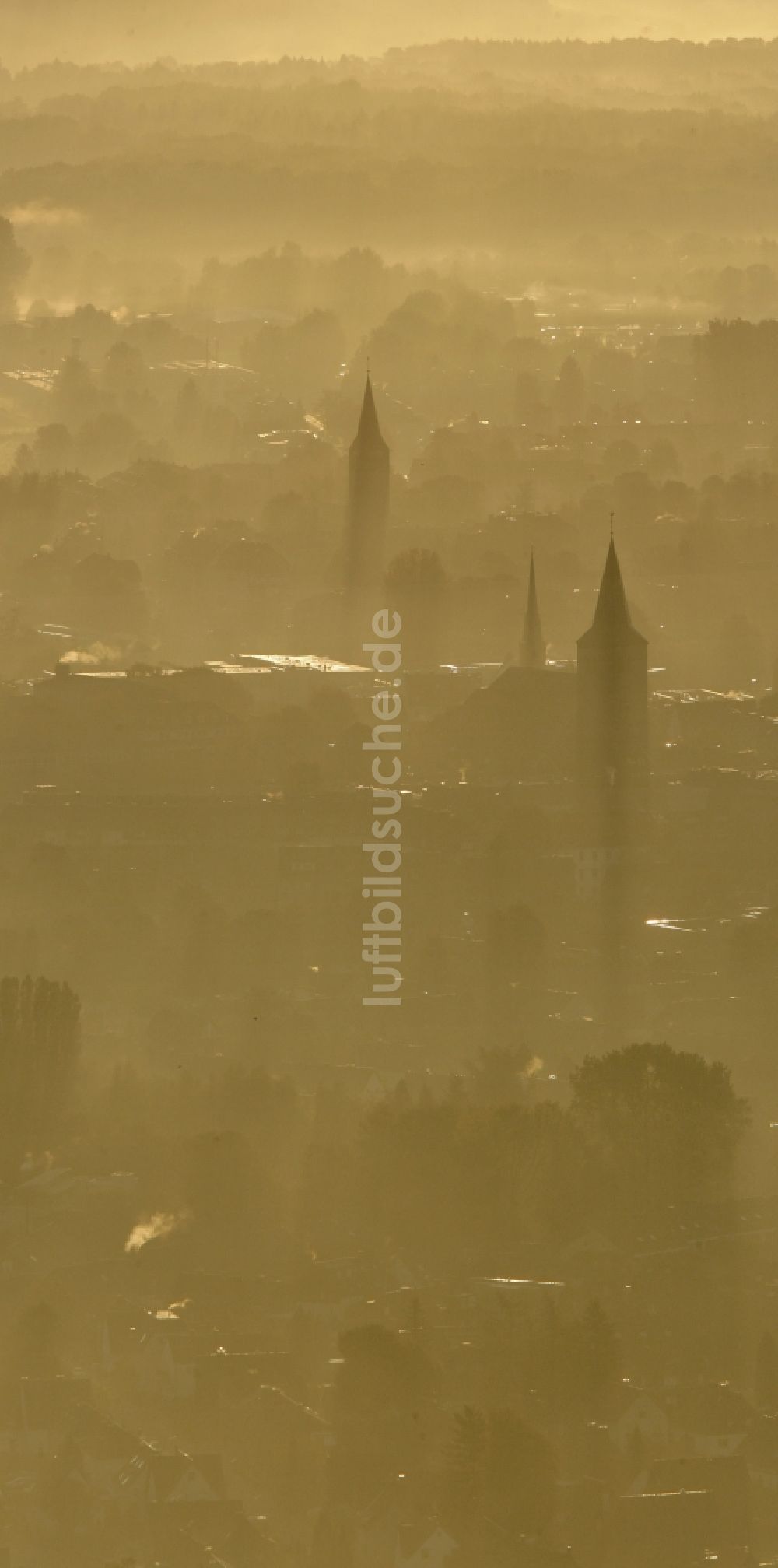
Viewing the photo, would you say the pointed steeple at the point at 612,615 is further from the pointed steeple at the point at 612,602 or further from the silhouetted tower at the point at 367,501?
the silhouetted tower at the point at 367,501

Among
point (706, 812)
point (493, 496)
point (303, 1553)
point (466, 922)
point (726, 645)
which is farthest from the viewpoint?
point (493, 496)

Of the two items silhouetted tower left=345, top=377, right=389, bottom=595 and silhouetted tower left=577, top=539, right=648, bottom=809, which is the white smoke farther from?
silhouetted tower left=345, top=377, right=389, bottom=595

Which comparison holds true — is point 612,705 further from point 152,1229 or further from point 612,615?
point 152,1229

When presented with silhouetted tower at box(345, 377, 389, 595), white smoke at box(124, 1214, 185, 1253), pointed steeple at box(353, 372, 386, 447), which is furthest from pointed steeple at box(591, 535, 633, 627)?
white smoke at box(124, 1214, 185, 1253)

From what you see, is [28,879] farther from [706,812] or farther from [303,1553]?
[303,1553]

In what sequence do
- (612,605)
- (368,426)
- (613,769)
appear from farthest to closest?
1. (368,426)
2. (612,605)
3. (613,769)

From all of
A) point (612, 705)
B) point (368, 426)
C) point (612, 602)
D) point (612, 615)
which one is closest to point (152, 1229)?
point (612, 705)

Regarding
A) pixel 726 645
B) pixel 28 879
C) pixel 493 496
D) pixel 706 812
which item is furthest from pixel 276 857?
pixel 493 496
